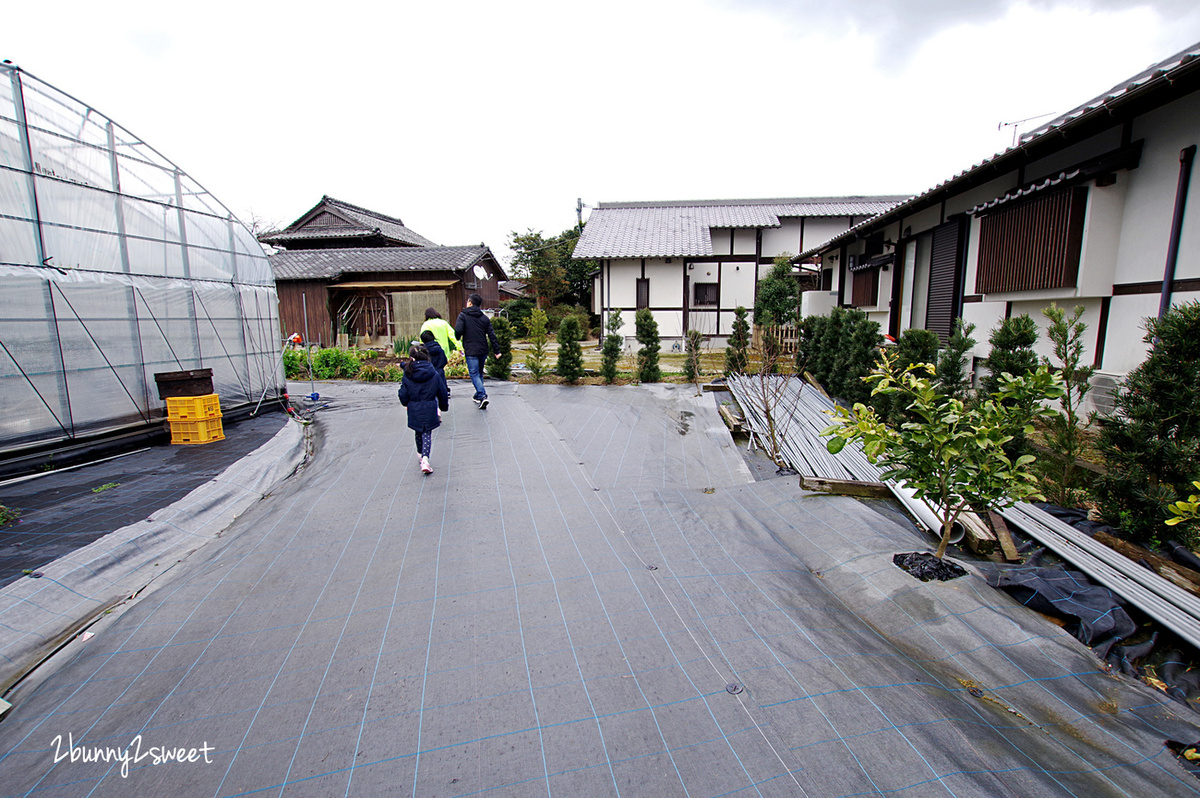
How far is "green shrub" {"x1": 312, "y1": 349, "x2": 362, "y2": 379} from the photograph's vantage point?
1257 centimetres

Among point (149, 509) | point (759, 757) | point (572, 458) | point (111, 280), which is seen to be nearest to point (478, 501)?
point (572, 458)

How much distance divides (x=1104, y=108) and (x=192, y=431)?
32.0 ft

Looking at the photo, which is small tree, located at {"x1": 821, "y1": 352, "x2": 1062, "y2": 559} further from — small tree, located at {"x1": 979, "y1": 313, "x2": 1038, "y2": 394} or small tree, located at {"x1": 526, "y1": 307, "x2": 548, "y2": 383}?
small tree, located at {"x1": 526, "y1": 307, "x2": 548, "y2": 383}

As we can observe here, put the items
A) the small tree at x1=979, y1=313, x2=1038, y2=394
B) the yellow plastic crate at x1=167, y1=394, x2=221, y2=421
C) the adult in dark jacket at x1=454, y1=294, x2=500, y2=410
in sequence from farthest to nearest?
the adult in dark jacket at x1=454, y1=294, x2=500, y2=410 → the yellow plastic crate at x1=167, y1=394, x2=221, y2=421 → the small tree at x1=979, y1=313, x2=1038, y2=394

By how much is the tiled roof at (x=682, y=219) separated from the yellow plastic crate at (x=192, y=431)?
11785mm

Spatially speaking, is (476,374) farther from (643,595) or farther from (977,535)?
(977,535)

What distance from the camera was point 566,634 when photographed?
107 inches

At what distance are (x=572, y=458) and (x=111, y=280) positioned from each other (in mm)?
6122

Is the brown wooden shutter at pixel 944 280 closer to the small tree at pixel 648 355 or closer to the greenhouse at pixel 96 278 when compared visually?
the small tree at pixel 648 355

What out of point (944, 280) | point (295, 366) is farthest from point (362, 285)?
point (944, 280)

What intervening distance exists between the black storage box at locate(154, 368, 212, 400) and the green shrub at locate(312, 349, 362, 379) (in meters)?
5.73

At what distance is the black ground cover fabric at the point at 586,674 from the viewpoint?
196 centimetres

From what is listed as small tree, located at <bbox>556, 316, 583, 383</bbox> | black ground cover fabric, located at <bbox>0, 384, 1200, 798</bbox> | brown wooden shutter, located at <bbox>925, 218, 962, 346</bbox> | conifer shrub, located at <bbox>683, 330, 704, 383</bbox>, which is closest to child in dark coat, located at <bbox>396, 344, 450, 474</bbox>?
black ground cover fabric, located at <bbox>0, 384, 1200, 798</bbox>

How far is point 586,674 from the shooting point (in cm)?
245
